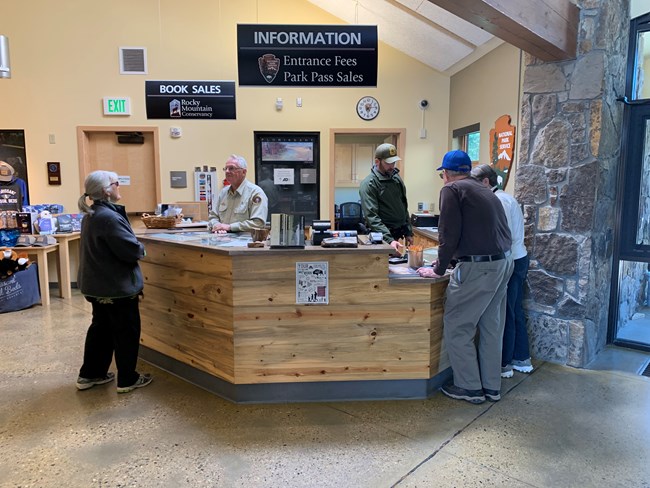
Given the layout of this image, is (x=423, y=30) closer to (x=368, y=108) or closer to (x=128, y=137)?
(x=368, y=108)

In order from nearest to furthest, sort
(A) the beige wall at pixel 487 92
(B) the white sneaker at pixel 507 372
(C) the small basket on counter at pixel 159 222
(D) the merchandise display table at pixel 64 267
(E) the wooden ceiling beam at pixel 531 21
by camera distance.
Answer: (E) the wooden ceiling beam at pixel 531 21, (B) the white sneaker at pixel 507 372, (C) the small basket on counter at pixel 159 222, (A) the beige wall at pixel 487 92, (D) the merchandise display table at pixel 64 267

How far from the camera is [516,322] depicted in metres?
3.58

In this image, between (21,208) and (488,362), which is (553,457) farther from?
(21,208)

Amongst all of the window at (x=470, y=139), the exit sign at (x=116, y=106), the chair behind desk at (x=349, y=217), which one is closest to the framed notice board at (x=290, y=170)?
the chair behind desk at (x=349, y=217)

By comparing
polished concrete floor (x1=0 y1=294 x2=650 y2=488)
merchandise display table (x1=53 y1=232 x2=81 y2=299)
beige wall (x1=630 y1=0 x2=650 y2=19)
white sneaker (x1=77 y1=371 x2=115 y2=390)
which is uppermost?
beige wall (x1=630 y1=0 x2=650 y2=19)

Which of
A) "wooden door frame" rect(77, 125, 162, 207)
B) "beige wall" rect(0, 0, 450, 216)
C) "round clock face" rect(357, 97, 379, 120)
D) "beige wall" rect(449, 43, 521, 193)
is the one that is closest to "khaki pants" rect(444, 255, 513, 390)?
"beige wall" rect(449, 43, 521, 193)

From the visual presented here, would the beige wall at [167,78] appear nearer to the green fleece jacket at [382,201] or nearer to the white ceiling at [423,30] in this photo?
the white ceiling at [423,30]

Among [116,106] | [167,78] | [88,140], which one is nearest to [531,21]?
[167,78]

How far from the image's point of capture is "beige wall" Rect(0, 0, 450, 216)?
6191 mm

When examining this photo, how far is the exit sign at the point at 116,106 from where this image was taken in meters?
6.32

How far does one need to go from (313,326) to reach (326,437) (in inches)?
25.5

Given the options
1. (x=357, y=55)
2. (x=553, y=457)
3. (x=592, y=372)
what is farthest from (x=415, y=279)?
(x=357, y=55)

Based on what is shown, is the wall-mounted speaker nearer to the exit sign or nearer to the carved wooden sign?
the exit sign

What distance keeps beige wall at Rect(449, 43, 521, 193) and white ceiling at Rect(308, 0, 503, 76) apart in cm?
14
